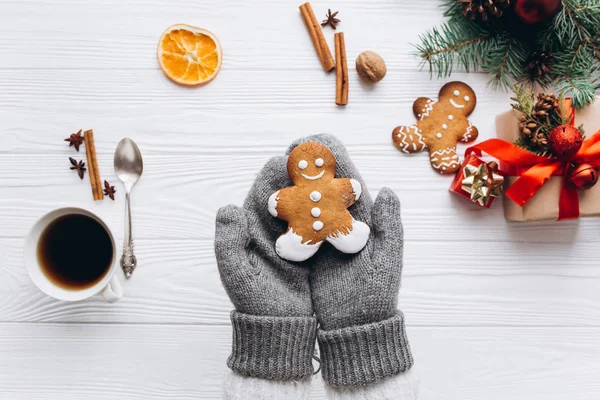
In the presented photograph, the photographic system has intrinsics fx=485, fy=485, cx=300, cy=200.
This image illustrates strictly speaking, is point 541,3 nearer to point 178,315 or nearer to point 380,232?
point 380,232

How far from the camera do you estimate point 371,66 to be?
0.83 m

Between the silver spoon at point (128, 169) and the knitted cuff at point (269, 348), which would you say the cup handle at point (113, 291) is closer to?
the silver spoon at point (128, 169)

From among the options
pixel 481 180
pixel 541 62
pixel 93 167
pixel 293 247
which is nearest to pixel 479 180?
pixel 481 180

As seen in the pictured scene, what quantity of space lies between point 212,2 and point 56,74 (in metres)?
0.30

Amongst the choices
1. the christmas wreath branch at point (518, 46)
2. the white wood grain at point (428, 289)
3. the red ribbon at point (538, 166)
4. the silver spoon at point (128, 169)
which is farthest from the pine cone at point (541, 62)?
the silver spoon at point (128, 169)

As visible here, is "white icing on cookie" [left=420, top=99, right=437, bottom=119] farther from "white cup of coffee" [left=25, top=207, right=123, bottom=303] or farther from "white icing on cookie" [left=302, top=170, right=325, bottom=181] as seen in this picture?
"white cup of coffee" [left=25, top=207, right=123, bottom=303]

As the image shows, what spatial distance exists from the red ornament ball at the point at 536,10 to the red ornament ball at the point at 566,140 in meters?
0.18

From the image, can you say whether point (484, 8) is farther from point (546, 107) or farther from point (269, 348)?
point (269, 348)

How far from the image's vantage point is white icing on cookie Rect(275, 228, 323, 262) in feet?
2.24

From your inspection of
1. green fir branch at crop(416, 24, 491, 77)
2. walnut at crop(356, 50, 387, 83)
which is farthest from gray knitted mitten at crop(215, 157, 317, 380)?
green fir branch at crop(416, 24, 491, 77)

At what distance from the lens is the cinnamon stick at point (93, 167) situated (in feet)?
2.75

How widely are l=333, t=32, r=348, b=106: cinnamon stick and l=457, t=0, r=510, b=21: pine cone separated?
0.21 metres

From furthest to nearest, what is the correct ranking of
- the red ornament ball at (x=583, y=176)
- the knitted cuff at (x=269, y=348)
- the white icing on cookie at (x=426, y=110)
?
the white icing on cookie at (x=426, y=110), the red ornament ball at (x=583, y=176), the knitted cuff at (x=269, y=348)

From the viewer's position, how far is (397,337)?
66 cm
